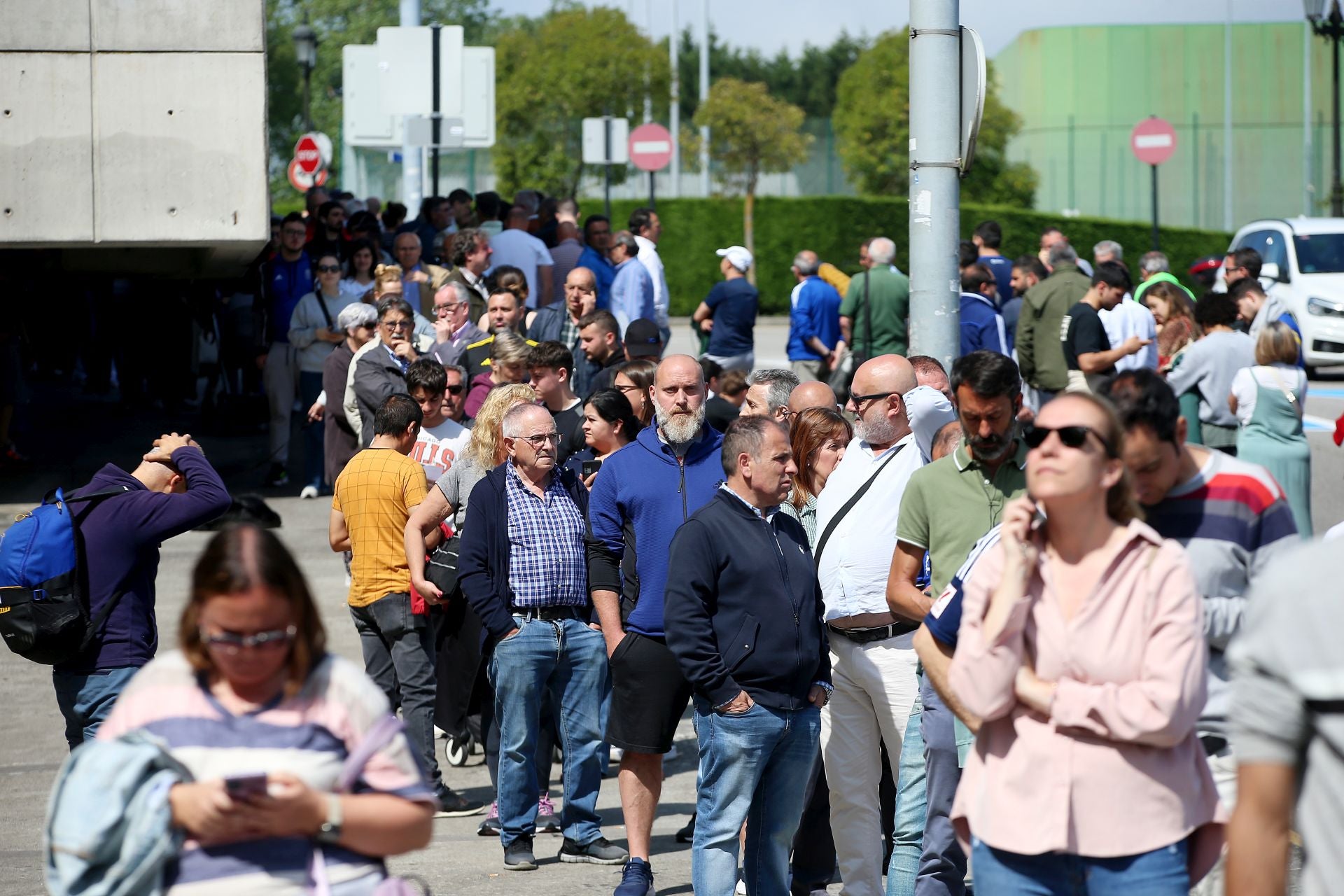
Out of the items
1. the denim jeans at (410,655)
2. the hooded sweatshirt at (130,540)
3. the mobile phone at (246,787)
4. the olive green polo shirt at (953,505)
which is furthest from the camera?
the denim jeans at (410,655)

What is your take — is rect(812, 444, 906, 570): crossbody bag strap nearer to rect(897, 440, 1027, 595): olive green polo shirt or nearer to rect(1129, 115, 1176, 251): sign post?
rect(897, 440, 1027, 595): olive green polo shirt

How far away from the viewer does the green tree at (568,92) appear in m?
39.7

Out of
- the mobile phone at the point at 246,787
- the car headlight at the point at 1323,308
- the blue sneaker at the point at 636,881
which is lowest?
the blue sneaker at the point at 636,881

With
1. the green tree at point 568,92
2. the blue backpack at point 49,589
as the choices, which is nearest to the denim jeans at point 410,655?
the blue backpack at point 49,589

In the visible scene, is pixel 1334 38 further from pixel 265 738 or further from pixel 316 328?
pixel 265 738

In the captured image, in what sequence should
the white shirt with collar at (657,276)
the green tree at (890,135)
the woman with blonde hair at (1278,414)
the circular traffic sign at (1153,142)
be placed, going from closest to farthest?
the woman with blonde hair at (1278,414) → the white shirt with collar at (657,276) → the circular traffic sign at (1153,142) → the green tree at (890,135)

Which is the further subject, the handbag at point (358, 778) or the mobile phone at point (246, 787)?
the handbag at point (358, 778)

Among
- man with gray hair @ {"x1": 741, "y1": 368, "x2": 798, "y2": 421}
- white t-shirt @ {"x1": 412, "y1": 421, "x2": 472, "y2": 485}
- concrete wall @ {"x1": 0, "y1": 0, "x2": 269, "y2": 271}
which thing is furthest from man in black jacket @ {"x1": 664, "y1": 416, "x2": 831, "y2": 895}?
concrete wall @ {"x1": 0, "y1": 0, "x2": 269, "y2": 271}

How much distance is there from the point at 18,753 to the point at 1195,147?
2057 inches

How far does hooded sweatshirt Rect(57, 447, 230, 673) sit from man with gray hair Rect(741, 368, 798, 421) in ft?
9.18

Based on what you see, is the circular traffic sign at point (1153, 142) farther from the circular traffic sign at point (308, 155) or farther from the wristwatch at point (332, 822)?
the wristwatch at point (332, 822)

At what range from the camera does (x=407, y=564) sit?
7.63 m

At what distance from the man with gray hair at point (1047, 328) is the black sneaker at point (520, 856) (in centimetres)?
794

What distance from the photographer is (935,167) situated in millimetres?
7953
